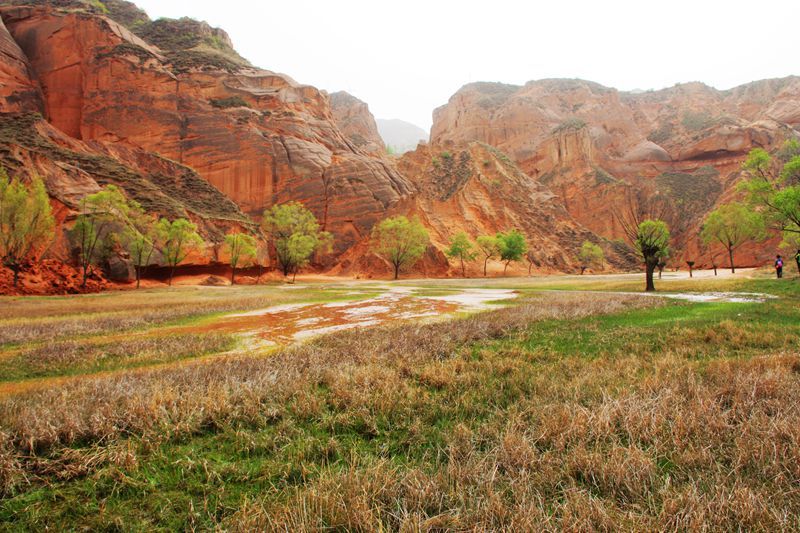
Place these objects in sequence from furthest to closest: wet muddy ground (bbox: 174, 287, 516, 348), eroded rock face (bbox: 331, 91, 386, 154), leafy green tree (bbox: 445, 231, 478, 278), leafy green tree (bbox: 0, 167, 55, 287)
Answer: eroded rock face (bbox: 331, 91, 386, 154)
leafy green tree (bbox: 445, 231, 478, 278)
leafy green tree (bbox: 0, 167, 55, 287)
wet muddy ground (bbox: 174, 287, 516, 348)

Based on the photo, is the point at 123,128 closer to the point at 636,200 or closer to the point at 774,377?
the point at 774,377

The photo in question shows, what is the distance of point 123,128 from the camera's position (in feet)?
199

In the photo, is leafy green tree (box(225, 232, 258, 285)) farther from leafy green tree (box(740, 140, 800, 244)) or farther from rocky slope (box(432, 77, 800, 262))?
rocky slope (box(432, 77, 800, 262))

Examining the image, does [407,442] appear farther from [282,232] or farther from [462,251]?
Result: [462,251]

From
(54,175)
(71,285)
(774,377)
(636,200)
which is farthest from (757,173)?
(636,200)

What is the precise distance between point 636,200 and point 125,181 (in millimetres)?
114300

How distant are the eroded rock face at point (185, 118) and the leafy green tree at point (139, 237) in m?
25.8

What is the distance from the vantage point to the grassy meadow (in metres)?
2.04

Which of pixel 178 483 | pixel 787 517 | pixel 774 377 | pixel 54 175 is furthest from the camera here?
pixel 54 175

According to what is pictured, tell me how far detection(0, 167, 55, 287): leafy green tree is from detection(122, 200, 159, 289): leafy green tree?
6403 mm

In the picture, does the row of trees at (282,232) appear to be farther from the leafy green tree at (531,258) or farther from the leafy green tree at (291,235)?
the leafy green tree at (531,258)

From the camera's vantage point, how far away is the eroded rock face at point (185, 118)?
6138 centimetres

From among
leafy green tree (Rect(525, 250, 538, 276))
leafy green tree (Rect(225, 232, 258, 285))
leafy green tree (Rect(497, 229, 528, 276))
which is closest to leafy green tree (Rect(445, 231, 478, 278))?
leafy green tree (Rect(497, 229, 528, 276))

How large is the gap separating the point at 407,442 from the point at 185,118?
258 feet
